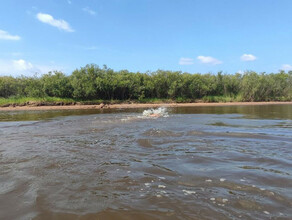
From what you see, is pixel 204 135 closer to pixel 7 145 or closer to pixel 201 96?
pixel 7 145

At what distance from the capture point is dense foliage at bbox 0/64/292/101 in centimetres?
3838

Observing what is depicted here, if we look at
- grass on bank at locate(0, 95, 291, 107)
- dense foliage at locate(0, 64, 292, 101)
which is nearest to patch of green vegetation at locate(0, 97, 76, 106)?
grass on bank at locate(0, 95, 291, 107)

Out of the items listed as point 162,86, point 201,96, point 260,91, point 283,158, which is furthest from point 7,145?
point 260,91

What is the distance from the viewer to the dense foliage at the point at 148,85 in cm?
3838

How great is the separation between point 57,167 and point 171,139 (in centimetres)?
462

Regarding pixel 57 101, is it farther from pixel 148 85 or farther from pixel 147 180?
pixel 147 180

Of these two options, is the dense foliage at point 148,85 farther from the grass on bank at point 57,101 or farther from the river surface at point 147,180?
the river surface at point 147,180

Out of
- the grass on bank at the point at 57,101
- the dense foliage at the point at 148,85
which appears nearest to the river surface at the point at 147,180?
the grass on bank at the point at 57,101

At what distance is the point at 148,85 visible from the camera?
41938 mm

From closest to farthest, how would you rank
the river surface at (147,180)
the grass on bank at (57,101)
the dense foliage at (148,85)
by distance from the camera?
the river surface at (147,180), the grass on bank at (57,101), the dense foliage at (148,85)

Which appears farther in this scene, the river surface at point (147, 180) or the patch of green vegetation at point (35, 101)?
the patch of green vegetation at point (35, 101)

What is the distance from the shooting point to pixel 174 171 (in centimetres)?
510

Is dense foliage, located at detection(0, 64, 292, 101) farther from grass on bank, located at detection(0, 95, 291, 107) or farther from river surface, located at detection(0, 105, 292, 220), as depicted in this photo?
river surface, located at detection(0, 105, 292, 220)

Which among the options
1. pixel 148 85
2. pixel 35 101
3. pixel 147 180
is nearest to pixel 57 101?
pixel 35 101
